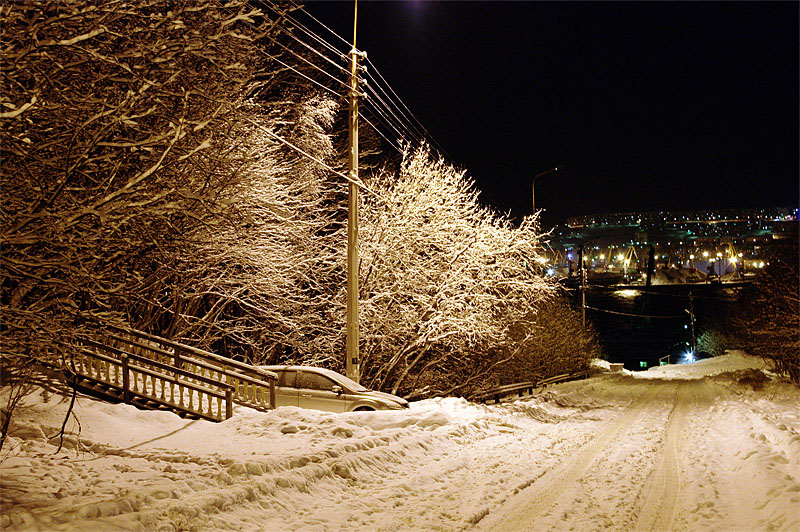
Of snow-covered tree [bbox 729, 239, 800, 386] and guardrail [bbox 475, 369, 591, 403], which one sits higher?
snow-covered tree [bbox 729, 239, 800, 386]

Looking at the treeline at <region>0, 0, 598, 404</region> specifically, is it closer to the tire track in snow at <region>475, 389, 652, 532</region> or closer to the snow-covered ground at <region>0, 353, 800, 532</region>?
the snow-covered ground at <region>0, 353, 800, 532</region>

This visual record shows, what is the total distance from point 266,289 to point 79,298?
11168 millimetres

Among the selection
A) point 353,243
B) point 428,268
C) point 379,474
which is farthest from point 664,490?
point 428,268

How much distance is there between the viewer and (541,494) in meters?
7.66

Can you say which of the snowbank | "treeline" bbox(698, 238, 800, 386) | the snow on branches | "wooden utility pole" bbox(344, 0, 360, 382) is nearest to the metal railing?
"wooden utility pole" bbox(344, 0, 360, 382)

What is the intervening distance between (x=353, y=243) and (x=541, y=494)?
25.7 feet

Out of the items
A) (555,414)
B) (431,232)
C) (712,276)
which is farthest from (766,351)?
(712,276)

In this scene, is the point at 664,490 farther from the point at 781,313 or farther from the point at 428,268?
the point at 781,313

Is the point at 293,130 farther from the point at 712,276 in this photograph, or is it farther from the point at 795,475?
the point at 712,276

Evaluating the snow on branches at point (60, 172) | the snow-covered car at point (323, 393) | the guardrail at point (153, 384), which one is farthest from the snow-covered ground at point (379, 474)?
the snow on branches at point (60, 172)

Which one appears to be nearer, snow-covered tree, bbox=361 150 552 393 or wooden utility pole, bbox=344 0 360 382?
wooden utility pole, bbox=344 0 360 382

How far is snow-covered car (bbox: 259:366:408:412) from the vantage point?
508 inches

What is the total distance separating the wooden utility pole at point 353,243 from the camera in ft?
44.9

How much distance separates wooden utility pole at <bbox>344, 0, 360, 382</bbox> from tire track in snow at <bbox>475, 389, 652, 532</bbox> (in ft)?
18.0
